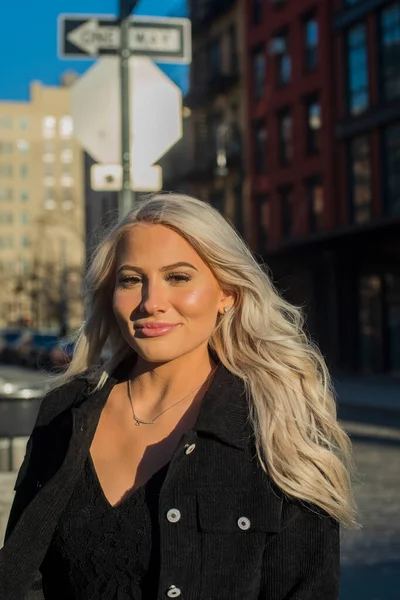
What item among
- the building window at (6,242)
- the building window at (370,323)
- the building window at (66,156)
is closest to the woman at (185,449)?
the building window at (370,323)

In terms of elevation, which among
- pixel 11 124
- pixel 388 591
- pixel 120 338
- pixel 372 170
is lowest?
pixel 388 591

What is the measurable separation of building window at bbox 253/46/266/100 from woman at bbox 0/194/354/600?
37320mm

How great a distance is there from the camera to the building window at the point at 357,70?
108 ft

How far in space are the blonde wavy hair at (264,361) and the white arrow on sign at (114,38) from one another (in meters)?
5.91

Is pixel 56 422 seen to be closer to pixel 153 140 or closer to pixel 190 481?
pixel 190 481

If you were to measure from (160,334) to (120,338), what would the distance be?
1.45 feet

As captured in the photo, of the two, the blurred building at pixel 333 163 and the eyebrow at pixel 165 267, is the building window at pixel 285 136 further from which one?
the eyebrow at pixel 165 267

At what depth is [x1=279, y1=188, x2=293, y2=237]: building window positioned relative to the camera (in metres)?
37.4

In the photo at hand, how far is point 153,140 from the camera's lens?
841cm

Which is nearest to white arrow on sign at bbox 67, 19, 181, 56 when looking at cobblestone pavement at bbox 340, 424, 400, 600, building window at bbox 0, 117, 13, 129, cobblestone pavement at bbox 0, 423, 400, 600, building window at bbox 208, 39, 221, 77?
cobblestone pavement at bbox 0, 423, 400, 600

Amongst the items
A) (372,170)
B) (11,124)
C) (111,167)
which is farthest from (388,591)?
(11,124)

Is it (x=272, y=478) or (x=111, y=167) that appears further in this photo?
(x=111, y=167)

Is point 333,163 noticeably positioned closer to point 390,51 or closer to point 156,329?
point 390,51

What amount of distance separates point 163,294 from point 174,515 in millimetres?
562
